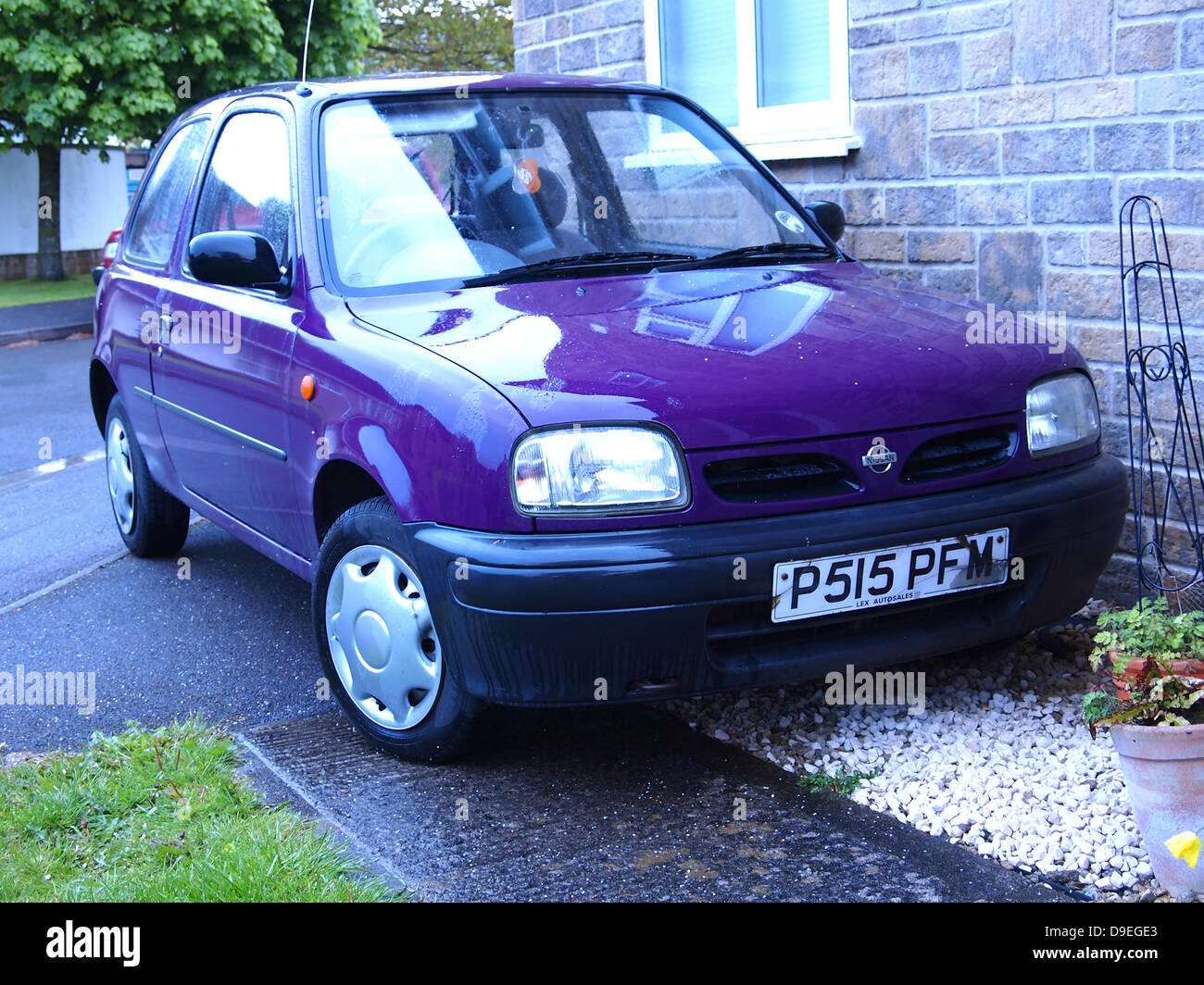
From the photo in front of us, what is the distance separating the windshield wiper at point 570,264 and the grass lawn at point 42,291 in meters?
20.3

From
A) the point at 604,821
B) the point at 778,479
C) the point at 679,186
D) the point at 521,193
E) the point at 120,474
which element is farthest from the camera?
the point at 120,474

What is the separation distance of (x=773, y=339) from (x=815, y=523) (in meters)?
0.55

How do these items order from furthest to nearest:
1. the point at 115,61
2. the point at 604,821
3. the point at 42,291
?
the point at 42,291 → the point at 115,61 → the point at 604,821

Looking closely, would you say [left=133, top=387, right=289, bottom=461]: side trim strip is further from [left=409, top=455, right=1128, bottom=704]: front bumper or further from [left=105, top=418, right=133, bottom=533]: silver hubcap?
[left=409, top=455, right=1128, bottom=704]: front bumper

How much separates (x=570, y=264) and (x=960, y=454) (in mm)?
1331

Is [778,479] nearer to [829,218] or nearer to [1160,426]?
[829,218]

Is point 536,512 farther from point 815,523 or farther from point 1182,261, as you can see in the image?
point 1182,261

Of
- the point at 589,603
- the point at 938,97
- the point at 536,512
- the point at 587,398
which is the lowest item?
the point at 589,603

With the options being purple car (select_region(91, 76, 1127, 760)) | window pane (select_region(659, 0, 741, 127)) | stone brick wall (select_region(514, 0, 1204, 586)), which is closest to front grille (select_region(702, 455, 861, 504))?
purple car (select_region(91, 76, 1127, 760))

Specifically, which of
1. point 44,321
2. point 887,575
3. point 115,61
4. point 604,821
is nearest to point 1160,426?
point 887,575

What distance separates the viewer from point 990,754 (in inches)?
146
